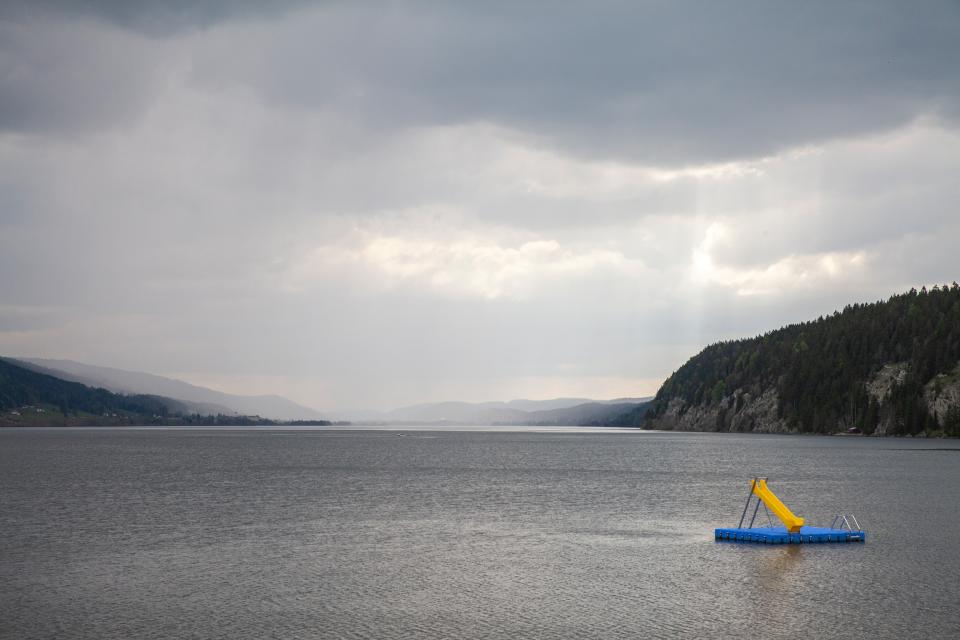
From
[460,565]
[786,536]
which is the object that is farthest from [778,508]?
[460,565]

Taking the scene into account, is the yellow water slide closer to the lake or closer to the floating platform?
the floating platform

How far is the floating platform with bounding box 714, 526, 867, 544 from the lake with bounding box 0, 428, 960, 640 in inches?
36.6

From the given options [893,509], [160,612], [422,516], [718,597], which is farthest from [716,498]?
[160,612]

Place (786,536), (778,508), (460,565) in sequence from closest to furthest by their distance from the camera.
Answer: (460,565) < (786,536) < (778,508)

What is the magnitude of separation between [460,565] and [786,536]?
2202 centimetres

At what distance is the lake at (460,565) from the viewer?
110 feet

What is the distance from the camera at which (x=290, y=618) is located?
112ft

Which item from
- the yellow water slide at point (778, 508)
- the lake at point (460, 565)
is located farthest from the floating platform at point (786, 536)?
the lake at point (460, 565)

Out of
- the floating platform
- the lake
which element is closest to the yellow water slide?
the floating platform

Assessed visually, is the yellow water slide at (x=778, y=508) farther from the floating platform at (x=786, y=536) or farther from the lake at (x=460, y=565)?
the lake at (x=460, y=565)

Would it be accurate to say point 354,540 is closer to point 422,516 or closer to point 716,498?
point 422,516

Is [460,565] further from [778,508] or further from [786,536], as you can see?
[778,508]

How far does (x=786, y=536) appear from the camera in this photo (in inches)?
2149

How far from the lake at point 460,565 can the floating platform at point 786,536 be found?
3.05 feet
